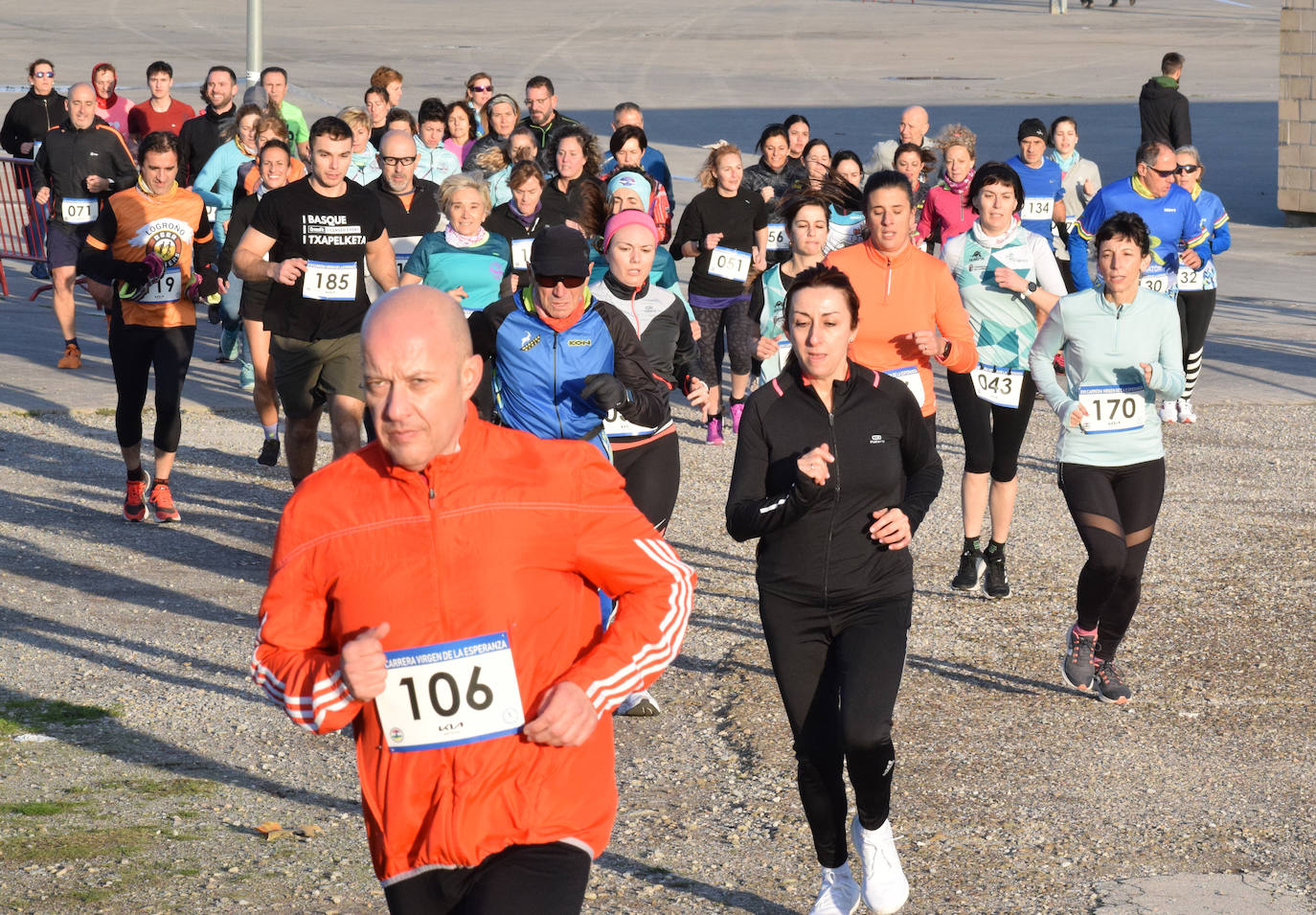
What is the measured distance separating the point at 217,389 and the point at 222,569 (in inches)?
197

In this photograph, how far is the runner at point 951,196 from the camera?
12180 mm

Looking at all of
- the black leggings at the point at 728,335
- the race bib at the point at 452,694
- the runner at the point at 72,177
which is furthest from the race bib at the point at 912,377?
the runner at the point at 72,177

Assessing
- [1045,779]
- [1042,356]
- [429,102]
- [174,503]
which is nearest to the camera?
[1045,779]

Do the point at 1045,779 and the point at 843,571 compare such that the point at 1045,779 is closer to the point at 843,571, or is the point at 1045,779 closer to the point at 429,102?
the point at 843,571

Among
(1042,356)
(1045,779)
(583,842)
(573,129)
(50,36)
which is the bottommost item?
(1045,779)

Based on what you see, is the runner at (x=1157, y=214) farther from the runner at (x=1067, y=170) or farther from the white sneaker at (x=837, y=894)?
the white sneaker at (x=837, y=894)

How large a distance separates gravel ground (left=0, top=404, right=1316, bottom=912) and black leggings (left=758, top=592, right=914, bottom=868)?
37cm

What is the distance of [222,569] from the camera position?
895 cm

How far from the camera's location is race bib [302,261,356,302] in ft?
27.1

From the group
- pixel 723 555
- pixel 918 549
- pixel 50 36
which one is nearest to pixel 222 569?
pixel 723 555


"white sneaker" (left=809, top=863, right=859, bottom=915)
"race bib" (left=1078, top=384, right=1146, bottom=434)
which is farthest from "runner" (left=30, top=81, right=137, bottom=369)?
"white sneaker" (left=809, top=863, right=859, bottom=915)

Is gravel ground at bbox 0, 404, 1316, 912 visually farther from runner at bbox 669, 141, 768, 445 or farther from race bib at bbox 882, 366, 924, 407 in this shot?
runner at bbox 669, 141, 768, 445

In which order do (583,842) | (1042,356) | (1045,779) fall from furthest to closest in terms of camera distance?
(1042,356), (1045,779), (583,842)

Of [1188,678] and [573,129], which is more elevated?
[573,129]
